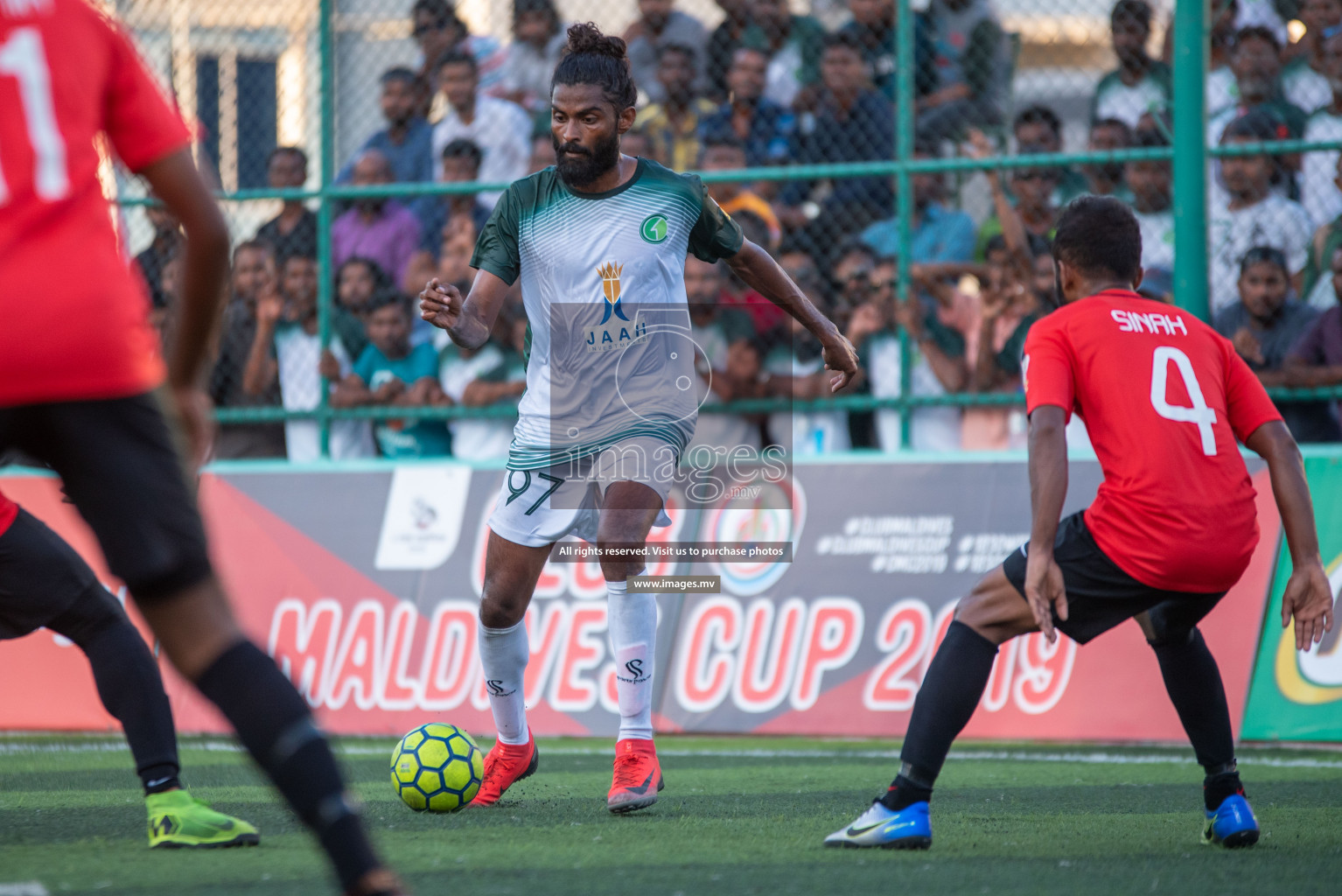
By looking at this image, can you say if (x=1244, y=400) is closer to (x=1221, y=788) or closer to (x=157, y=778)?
(x=1221, y=788)

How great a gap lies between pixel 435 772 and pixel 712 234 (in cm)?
203

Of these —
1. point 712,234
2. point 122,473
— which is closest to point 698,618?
point 712,234

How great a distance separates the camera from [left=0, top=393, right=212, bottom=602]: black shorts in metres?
2.69

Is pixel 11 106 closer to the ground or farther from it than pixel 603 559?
farther from it

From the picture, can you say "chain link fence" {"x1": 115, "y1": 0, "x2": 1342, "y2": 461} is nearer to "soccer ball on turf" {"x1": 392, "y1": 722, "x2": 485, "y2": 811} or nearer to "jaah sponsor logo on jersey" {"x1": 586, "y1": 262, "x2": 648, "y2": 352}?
"jaah sponsor logo on jersey" {"x1": 586, "y1": 262, "x2": 648, "y2": 352}

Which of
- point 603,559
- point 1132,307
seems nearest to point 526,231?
point 603,559

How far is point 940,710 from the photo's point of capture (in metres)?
4.13

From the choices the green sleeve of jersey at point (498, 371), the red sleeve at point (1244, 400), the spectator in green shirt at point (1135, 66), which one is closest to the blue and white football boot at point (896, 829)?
the red sleeve at point (1244, 400)

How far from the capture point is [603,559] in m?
5.26

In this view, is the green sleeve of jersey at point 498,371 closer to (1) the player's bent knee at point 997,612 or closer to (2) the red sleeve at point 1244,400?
(1) the player's bent knee at point 997,612

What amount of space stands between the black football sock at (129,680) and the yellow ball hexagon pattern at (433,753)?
0.84 meters

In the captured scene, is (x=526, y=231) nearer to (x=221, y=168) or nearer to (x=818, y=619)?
(x=818, y=619)

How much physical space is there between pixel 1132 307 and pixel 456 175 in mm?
5995

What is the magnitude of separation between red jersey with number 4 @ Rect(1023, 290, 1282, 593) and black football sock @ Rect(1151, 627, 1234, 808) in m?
0.31
